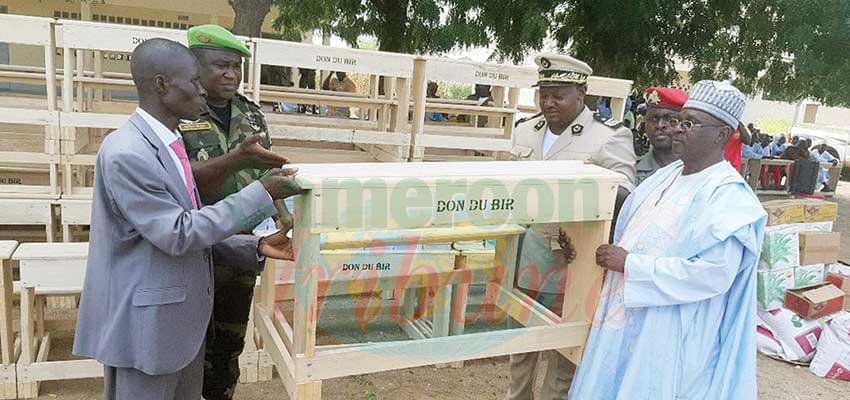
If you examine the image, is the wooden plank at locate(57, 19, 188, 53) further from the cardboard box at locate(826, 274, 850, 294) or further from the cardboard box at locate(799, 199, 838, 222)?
the cardboard box at locate(826, 274, 850, 294)

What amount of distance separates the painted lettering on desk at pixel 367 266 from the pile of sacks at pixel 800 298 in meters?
3.08

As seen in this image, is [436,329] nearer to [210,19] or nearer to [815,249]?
[815,249]

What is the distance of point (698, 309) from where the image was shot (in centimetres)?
200

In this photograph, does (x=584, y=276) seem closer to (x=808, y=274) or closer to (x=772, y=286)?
(x=772, y=286)

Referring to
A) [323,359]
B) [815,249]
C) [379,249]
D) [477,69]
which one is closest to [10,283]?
[379,249]

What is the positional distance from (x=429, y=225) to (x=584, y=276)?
28.4 inches

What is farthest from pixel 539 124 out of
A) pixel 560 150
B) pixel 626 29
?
pixel 626 29

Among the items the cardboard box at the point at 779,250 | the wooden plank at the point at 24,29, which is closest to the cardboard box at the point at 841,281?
the cardboard box at the point at 779,250

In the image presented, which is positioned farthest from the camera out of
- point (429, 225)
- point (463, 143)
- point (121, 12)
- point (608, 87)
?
point (121, 12)

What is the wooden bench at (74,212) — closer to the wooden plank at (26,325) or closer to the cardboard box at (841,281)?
the wooden plank at (26,325)

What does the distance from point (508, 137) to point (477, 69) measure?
2.53ft

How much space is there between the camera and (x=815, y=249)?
4863 mm

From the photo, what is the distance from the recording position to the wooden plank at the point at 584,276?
6.90ft

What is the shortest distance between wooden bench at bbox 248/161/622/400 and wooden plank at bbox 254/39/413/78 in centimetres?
170
